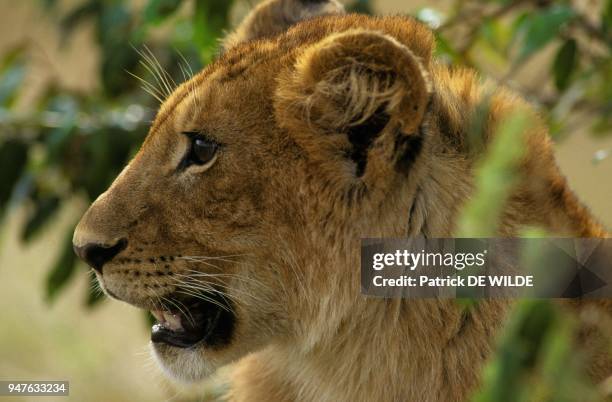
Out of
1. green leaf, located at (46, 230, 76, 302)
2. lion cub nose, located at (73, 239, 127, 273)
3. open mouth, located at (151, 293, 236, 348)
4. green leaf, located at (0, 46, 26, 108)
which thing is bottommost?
open mouth, located at (151, 293, 236, 348)

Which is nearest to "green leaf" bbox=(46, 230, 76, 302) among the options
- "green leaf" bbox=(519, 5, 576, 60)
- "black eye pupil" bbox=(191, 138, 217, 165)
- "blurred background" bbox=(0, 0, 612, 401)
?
"blurred background" bbox=(0, 0, 612, 401)

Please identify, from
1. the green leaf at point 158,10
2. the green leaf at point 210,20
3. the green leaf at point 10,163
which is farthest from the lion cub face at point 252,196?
the green leaf at point 10,163

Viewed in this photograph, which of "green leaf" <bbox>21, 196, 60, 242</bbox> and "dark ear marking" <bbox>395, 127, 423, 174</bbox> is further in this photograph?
"green leaf" <bbox>21, 196, 60, 242</bbox>

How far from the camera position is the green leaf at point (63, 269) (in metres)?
4.32

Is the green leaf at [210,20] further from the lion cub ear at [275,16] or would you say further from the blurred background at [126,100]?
the lion cub ear at [275,16]

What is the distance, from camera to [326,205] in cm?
247

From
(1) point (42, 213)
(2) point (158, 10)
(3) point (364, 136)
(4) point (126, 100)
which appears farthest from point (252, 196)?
(4) point (126, 100)

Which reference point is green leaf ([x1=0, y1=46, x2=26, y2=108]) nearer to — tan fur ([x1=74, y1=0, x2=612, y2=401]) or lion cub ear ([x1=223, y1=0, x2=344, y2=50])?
lion cub ear ([x1=223, y1=0, x2=344, y2=50])

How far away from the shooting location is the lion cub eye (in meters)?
2.57

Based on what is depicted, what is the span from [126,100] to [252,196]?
102 inches

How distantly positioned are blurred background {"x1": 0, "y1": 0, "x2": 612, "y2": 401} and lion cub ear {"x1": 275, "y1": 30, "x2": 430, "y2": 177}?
0.64 metres

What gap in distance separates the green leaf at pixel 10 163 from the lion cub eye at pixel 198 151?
1.79 m

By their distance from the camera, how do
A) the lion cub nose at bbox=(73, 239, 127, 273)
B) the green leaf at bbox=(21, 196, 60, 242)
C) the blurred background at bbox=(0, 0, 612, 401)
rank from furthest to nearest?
the green leaf at bbox=(21, 196, 60, 242) < the blurred background at bbox=(0, 0, 612, 401) < the lion cub nose at bbox=(73, 239, 127, 273)

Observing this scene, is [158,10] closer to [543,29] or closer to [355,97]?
[543,29]
